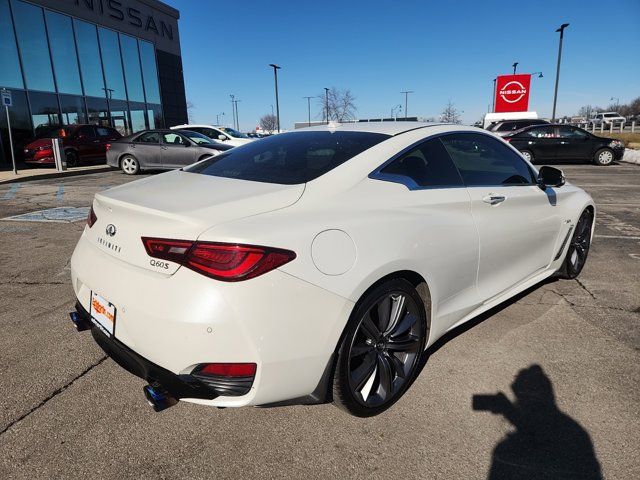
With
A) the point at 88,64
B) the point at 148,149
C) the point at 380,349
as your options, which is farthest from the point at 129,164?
the point at 380,349

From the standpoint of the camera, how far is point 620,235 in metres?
6.04

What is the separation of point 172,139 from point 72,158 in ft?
19.3

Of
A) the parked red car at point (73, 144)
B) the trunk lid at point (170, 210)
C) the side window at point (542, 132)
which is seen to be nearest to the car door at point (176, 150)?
the parked red car at point (73, 144)

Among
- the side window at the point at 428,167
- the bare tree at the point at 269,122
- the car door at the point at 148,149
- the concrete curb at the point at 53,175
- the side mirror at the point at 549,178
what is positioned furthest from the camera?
the bare tree at the point at 269,122

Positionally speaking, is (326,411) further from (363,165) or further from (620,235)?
(620,235)

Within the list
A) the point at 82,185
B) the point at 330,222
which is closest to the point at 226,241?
the point at 330,222

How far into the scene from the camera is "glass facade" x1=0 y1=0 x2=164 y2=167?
18.3m

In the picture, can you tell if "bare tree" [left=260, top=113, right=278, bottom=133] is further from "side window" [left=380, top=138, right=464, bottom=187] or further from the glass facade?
"side window" [left=380, top=138, right=464, bottom=187]

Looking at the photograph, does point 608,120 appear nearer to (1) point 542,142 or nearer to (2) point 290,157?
(1) point 542,142

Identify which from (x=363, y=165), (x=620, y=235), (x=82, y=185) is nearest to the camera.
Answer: (x=363, y=165)

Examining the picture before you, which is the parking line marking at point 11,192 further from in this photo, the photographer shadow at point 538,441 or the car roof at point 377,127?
the photographer shadow at point 538,441

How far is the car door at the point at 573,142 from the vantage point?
16.1 m

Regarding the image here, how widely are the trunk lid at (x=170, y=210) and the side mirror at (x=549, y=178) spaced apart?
92.5 inches

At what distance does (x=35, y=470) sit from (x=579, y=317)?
3617 mm
